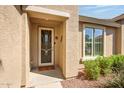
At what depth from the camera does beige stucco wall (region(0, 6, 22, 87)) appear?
3.68 m

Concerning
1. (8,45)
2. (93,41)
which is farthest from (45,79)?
(93,41)

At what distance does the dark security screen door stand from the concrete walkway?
1.65 metres

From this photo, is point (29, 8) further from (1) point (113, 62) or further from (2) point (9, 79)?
(1) point (113, 62)

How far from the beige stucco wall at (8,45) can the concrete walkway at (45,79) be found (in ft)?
5.47

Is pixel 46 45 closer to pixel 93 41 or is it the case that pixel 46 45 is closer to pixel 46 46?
pixel 46 46

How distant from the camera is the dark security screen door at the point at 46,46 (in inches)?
352

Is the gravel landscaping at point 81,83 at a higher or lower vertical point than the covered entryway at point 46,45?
lower

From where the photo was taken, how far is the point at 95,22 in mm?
9734

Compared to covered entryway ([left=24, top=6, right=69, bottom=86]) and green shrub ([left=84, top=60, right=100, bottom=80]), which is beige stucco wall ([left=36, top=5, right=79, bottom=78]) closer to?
green shrub ([left=84, top=60, right=100, bottom=80])

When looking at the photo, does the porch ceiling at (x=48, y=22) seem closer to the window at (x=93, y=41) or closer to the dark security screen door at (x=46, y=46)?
the dark security screen door at (x=46, y=46)

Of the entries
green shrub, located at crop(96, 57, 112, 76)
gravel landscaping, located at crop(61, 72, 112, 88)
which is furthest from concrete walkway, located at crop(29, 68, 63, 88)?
green shrub, located at crop(96, 57, 112, 76)

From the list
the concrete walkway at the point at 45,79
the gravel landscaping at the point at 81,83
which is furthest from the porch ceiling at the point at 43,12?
the gravel landscaping at the point at 81,83
